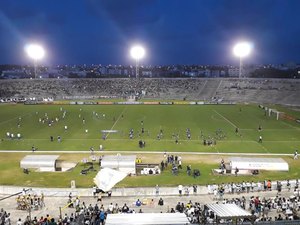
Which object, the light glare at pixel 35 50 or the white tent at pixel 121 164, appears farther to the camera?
the light glare at pixel 35 50

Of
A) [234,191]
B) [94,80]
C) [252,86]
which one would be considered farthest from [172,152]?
[94,80]

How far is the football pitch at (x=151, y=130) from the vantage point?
48.5m

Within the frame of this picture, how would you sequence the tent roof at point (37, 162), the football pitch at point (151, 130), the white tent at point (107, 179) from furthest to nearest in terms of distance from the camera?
the football pitch at point (151, 130), the tent roof at point (37, 162), the white tent at point (107, 179)

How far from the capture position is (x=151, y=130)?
59.6 m

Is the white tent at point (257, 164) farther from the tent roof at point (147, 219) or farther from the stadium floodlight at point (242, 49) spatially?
the stadium floodlight at point (242, 49)

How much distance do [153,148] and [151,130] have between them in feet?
40.5

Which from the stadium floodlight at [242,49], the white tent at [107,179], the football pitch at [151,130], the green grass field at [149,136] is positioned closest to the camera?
the white tent at [107,179]

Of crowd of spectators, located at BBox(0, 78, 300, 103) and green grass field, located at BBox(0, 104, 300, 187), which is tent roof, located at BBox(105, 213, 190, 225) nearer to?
green grass field, located at BBox(0, 104, 300, 187)

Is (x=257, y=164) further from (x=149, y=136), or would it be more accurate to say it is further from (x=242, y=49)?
(x=242, y=49)

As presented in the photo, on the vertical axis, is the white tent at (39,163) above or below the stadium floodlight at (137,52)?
below

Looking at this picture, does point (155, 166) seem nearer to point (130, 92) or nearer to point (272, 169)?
point (272, 169)

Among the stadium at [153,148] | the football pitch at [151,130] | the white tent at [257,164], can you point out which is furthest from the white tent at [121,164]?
the football pitch at [151,130]

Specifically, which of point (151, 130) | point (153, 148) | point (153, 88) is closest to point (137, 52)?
point (153, 88)

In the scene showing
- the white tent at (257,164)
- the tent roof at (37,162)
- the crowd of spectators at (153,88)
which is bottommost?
the white tent at (257,164)
